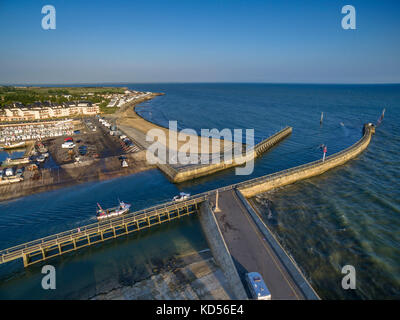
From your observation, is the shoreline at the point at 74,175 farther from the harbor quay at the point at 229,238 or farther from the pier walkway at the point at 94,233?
the harbor quay at the point at 229,238

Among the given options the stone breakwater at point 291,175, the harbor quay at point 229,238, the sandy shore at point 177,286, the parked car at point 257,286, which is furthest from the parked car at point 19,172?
the parked car at point 257,286

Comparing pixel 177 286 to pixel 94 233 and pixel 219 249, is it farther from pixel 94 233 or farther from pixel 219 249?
pixel 94 233

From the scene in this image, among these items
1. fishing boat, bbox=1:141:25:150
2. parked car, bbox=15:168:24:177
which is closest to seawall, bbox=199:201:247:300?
parked car, bbox=15:168:24:177

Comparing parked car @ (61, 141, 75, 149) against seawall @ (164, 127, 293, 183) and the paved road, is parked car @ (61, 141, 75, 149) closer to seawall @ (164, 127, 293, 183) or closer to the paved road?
seawall @ (164, 127, 293, 183)

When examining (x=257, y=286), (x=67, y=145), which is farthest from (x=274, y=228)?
(x=67, y=145)
